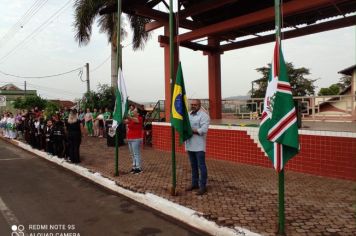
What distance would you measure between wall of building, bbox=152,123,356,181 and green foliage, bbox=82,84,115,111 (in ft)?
40.7

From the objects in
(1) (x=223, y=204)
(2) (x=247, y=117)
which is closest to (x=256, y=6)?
(2) (x=247, y=117)

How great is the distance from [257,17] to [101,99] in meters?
14.4

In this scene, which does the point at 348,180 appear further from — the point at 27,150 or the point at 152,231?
the point at 27,150

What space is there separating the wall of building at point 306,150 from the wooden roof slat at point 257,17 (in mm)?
2834

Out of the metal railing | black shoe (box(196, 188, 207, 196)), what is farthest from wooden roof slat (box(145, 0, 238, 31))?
black shoe (box(196, 188, 207, 196))

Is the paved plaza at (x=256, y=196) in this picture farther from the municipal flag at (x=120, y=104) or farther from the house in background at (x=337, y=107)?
the house in background at (x=337, y=107)

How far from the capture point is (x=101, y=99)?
73.9 feet

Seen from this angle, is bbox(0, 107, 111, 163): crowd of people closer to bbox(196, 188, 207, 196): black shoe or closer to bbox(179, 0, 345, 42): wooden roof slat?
bbox(179, 0, 345, 42): wooden roof slat

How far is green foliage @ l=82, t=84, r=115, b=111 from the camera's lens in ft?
72.6

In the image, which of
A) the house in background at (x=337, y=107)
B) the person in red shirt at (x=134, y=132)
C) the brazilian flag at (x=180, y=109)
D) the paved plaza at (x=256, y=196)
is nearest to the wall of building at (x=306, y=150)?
the paved plaza at (x=256, y=196)

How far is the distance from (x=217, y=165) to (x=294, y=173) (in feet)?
6.89

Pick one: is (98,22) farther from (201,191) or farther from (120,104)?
(201,191)

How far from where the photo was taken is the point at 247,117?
15359 millimetres

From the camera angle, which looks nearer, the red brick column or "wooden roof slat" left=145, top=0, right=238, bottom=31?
"wooden roof slat" left=145, top=0, right=238, bottom=31
